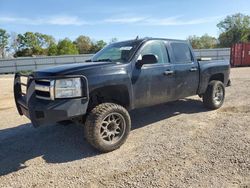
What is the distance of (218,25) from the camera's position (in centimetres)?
8019

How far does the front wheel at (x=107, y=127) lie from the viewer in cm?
432

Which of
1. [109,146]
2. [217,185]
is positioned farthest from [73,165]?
[217,185]

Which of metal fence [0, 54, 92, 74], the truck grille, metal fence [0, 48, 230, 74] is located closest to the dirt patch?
the truck grille

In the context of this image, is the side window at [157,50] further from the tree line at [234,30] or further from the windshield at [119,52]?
the tree line at [234,30]

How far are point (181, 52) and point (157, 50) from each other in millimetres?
847

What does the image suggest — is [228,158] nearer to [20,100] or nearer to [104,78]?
[104,78]

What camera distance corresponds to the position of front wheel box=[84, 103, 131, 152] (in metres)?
4.32

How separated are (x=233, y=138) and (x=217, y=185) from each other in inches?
67.1

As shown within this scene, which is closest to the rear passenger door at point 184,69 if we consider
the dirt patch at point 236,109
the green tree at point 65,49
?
the dirt patch at point 236,109

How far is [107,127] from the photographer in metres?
4.59

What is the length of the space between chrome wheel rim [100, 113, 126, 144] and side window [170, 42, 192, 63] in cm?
210

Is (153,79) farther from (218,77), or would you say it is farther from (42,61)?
(42,61)

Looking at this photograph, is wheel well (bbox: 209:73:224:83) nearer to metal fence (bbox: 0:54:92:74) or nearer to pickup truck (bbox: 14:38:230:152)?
pickup truck (bbox: 14:38:230:152)

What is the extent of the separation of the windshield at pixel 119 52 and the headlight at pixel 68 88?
1.19 meters
